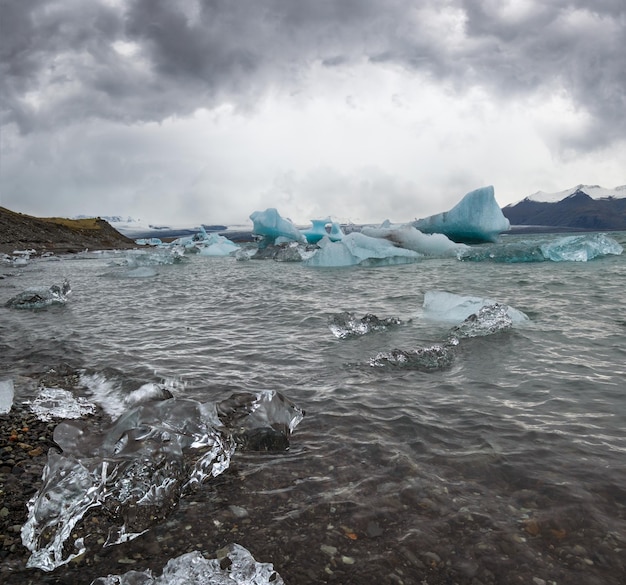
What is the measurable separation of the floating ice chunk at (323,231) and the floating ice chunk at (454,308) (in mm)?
29736

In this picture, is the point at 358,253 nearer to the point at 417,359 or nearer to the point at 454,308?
the point at 454,308

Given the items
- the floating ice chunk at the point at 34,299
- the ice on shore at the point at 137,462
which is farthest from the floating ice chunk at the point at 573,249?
the ice on shore at the point at 137,462

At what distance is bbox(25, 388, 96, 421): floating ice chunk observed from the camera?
14.5 feet

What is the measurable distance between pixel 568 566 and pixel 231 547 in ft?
5.92

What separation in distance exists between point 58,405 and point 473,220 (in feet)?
87.3

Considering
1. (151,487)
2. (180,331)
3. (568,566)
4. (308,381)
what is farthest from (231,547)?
(180,331)

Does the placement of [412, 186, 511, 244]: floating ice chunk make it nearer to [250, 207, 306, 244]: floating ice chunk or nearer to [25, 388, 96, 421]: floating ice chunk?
[250, 207, 306, 244]: floating ice chunk

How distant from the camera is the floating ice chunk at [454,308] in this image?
8.25 meters

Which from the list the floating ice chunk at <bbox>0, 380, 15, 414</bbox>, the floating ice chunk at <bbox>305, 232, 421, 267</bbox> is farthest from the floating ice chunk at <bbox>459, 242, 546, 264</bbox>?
the floating ice chunk at <bbox>0, 380, 15, 414</bbox>

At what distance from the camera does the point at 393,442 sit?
3.67 metres

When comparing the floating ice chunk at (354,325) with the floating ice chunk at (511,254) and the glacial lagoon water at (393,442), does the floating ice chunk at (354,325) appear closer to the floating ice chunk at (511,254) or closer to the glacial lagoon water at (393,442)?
the glacial lagoon water at (393,442)

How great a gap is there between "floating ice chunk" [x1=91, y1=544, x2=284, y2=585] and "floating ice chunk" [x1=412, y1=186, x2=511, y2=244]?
87.0 feet

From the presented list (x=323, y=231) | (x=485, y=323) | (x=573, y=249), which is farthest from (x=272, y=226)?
(x=485, y=323)

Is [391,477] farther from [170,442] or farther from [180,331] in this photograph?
[180,331]
